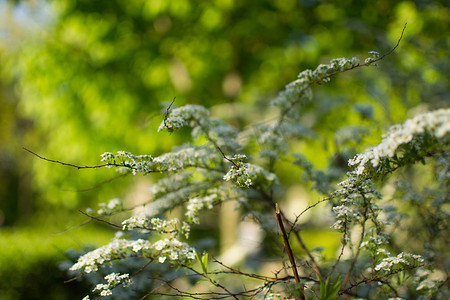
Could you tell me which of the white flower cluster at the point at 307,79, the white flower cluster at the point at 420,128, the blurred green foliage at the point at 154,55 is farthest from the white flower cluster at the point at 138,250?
the blurred green foliage at the point at 154,55

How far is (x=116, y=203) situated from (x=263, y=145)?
121cm

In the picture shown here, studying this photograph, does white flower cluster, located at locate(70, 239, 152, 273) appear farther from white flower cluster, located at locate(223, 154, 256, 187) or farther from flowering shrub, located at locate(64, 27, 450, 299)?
white flower cluster, located at locate(223, 154, 256, 187)

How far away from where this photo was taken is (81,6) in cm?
490

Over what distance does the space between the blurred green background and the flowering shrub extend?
2.21 m

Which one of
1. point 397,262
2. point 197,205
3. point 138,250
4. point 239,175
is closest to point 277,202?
point 197,205

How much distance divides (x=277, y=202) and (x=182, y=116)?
31.7 inches

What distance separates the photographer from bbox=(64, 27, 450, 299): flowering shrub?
155 centimetres

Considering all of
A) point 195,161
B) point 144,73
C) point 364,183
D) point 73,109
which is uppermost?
point 144,73

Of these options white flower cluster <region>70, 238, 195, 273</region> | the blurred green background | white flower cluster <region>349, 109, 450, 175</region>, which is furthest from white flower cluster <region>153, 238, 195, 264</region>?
the blurred green background

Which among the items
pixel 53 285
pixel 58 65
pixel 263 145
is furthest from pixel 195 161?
pixel 58 65

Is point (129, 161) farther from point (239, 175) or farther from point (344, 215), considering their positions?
point (344, 215)

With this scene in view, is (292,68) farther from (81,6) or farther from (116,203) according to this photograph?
(116,203)

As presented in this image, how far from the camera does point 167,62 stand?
5.63 meters

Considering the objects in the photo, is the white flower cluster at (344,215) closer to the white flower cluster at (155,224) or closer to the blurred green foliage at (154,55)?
the white flower cluster at (155,224)
